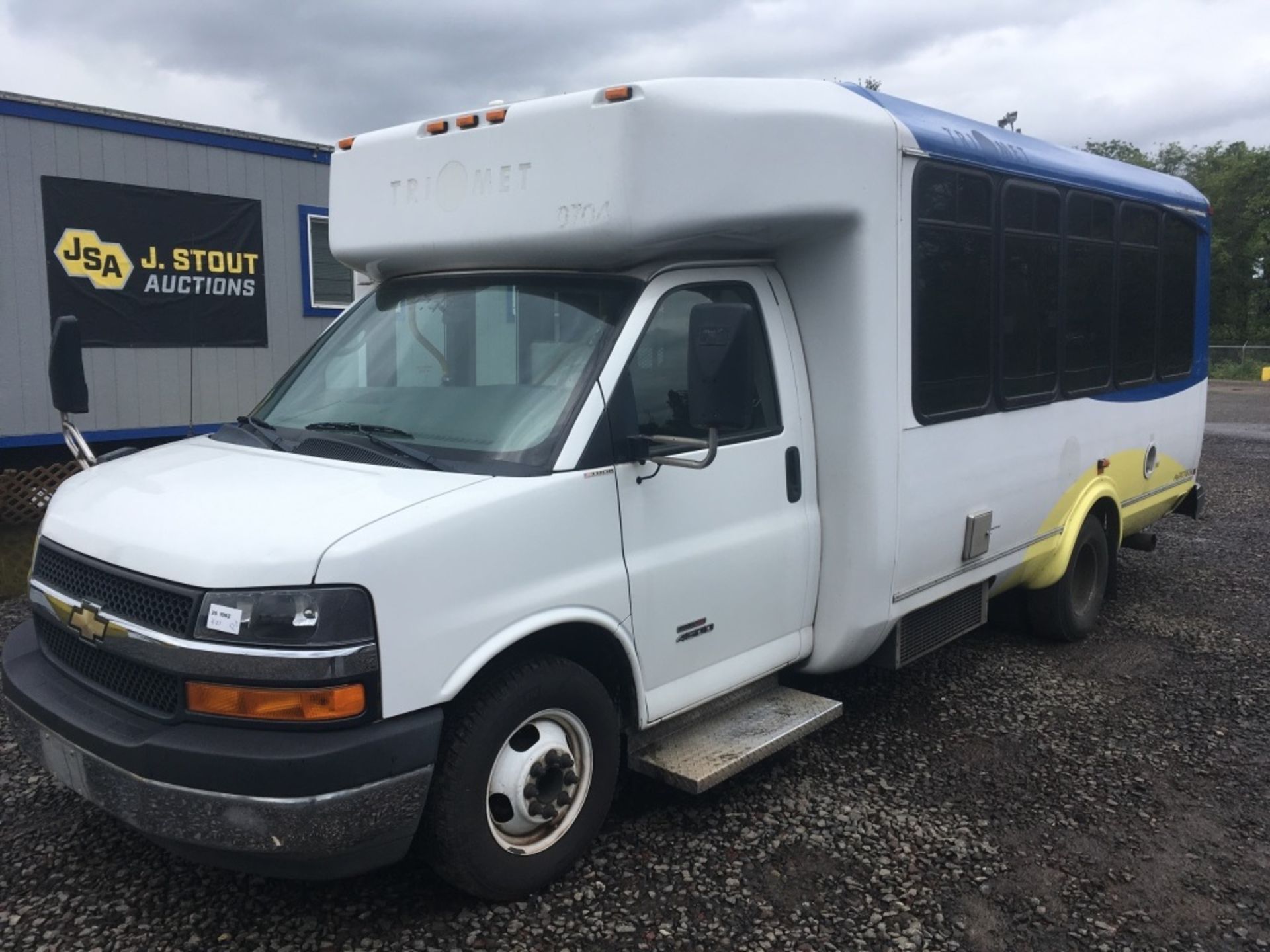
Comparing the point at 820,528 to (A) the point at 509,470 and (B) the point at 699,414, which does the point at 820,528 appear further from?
(A) the point at 509,470

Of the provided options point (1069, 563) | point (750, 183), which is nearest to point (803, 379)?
point (750, 183)

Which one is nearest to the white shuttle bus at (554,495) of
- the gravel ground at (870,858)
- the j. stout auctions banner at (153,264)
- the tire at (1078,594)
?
the gravel ground at (870,858)

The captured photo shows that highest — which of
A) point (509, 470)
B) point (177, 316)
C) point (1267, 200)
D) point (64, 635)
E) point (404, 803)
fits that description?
point (1267, 200)

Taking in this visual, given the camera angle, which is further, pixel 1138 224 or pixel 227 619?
pixel 1138 224

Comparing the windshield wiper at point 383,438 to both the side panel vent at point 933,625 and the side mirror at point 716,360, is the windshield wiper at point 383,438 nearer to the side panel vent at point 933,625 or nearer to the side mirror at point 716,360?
the side mirror at point 716,360

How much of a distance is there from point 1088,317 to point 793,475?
283 cm

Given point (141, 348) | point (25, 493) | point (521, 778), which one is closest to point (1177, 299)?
point (521, 778)

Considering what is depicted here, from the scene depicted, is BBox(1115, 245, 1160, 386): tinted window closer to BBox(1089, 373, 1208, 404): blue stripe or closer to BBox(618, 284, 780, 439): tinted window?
BBox(1089, 373, 1208, 404): blue stripe

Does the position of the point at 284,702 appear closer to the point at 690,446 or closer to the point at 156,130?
the point at 690,446

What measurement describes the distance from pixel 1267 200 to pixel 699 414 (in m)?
53.0

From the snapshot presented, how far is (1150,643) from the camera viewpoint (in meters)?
6.58

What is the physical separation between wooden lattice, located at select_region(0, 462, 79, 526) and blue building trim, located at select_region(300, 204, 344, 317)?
2519 millimetres

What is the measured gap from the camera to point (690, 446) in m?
3.88

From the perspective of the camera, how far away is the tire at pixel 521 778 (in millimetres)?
3297
